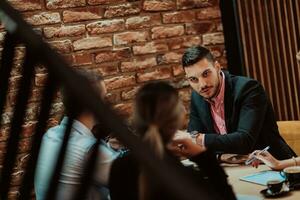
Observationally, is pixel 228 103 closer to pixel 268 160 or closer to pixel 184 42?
pixel 268 160

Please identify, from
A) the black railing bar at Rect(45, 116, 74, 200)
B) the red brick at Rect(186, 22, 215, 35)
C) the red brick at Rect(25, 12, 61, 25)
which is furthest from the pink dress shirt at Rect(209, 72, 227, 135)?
the black railing bar at Rect(45, 116, 74, 200)

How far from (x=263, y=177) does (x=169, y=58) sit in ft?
4.81

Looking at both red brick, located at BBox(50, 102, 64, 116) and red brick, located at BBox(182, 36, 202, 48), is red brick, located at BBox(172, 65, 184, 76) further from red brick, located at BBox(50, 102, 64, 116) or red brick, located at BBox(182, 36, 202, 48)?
red brick, located at BBox(50, 102, 64, 116)

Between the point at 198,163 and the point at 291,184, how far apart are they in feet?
1.18

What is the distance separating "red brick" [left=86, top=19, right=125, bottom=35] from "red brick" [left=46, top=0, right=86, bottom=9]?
5.7 inches

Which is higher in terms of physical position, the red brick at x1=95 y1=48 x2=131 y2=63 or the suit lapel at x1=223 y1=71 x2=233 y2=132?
the red brick at x1=95 y1=48 x2=131 y2=63

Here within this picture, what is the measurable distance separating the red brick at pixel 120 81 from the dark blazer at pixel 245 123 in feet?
2.12


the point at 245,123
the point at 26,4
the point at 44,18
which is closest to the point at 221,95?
the point at 245,123

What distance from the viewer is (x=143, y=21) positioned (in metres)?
3.30

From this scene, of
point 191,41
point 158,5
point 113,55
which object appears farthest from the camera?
point 191,41

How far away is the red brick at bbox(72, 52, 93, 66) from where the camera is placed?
3154 millimetres

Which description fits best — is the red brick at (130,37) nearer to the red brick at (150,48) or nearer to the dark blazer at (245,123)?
the red brick at (150,48)

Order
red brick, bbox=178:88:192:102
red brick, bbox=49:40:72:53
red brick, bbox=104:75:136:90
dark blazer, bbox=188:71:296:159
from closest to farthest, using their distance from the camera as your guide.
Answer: dark blazer, bbox=188:71:296:159 < red brick, bbox=49:40:72:53 < red brick, bbox=104:75:136:90 < red brick, bbox=178:88:192:102

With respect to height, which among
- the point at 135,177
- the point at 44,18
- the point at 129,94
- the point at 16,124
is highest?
the point at 44,18
